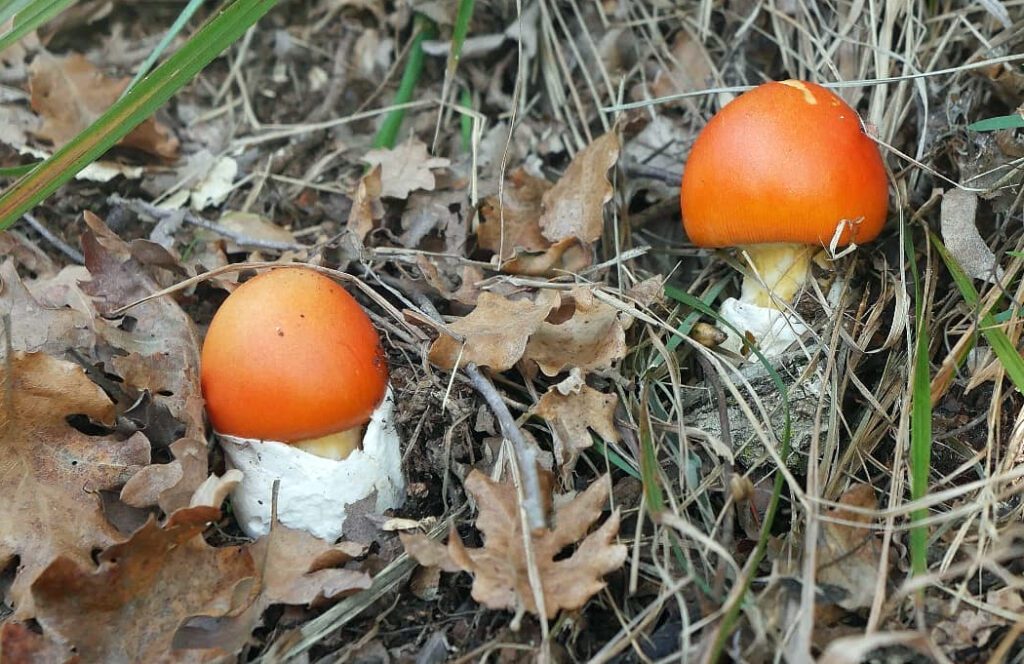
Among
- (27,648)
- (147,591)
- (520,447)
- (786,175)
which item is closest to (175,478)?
(147,591)

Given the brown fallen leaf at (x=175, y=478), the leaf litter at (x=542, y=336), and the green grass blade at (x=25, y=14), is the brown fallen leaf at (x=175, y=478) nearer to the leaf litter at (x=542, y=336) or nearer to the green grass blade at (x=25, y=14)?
the leaf litter at (x=542, y=336)

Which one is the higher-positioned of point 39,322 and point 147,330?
point 39,322

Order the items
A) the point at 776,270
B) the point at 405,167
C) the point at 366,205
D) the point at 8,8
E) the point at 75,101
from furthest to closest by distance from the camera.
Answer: the point at 75,101 < the point at 405,167 < the point at 366,205 < the point at 776,270 < the point at 8,8

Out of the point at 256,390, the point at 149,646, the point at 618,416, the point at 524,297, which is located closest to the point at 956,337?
the point at 618,416

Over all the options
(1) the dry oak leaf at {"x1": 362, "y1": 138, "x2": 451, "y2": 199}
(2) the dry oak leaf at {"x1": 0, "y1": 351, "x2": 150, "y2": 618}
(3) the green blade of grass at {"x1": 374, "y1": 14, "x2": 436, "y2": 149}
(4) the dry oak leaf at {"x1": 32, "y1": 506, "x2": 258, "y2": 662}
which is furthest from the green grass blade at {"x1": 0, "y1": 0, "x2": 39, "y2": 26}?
(4) the dry oak leaf at {"x1": 32, "y1": 506, "x2": 258, "y2": 662}

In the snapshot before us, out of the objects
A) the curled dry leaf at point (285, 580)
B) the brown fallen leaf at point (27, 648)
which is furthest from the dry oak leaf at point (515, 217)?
the brown fallen leaf at point (27, 648)

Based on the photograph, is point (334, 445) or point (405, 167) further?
point (405, 167)

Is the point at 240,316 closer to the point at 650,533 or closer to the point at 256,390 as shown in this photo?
the point at 256,390

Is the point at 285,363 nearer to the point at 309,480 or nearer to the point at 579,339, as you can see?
the point at 309,480
